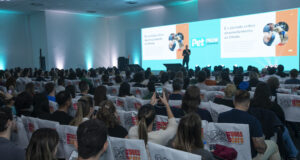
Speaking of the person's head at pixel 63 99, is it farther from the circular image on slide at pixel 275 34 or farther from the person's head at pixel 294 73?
the circular image on slide at pixel 275 34

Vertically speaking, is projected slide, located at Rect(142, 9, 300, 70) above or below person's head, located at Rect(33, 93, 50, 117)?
Answer: above

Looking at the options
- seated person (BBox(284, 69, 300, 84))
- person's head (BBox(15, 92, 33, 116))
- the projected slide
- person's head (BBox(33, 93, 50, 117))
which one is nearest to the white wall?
the projected slide

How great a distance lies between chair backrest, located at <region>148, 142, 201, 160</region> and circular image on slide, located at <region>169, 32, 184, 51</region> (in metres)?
12.6

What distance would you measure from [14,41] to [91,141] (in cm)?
1764

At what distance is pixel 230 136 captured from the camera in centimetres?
237

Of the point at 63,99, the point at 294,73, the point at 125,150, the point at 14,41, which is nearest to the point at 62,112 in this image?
the point at 63,99

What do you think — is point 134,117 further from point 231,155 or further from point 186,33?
point 186,33

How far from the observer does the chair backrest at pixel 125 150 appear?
1.94m

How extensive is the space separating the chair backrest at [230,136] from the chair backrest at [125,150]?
29.4 inches

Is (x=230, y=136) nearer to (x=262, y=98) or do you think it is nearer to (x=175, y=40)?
(x=262, y=98)

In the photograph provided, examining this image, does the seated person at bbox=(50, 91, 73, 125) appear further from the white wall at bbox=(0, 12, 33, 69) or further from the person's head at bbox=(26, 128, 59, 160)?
the white wall at bbox=(0, 12, 33, 69)

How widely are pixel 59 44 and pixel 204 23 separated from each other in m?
9.69

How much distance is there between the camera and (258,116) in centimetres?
290

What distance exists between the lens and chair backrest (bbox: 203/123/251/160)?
90.9 inches
